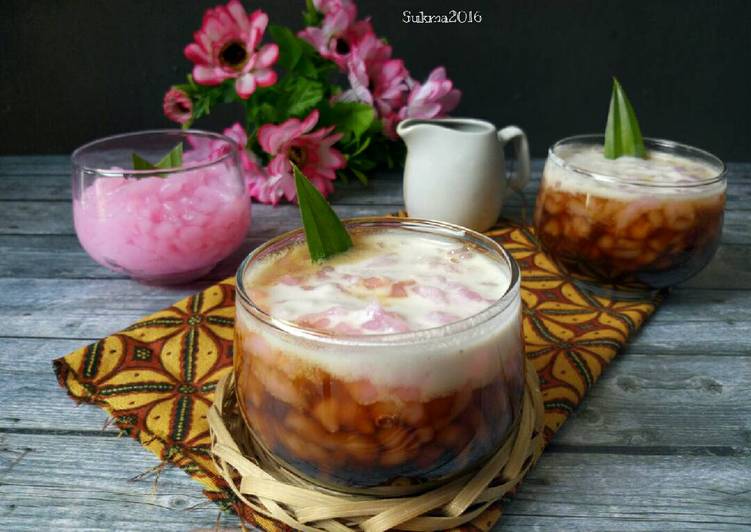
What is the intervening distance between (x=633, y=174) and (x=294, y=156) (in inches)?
25.9

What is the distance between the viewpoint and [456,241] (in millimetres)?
768

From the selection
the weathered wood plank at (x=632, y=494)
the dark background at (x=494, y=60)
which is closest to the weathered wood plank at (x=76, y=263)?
the weathered wood plank at (x=632, y=494)

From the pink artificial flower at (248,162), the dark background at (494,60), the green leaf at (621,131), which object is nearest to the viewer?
the green leaf at (621,131)

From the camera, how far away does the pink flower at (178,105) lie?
1.45m

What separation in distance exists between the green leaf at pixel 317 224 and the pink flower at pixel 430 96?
0.82m

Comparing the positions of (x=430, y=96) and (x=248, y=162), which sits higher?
(x=430, y=96)

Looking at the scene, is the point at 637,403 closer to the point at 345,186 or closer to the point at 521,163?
the point at 521,163

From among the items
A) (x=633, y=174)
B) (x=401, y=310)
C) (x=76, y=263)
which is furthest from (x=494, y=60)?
(x=401, y=310)

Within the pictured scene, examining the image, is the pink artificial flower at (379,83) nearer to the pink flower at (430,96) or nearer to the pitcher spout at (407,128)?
the pink flower at (430,96)

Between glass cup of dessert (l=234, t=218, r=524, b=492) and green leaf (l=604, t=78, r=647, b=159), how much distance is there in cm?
50

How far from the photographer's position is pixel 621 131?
1118mm

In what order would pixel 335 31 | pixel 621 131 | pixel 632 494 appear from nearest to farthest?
pixel 632 494
pixel 621 131
pixel 335 31

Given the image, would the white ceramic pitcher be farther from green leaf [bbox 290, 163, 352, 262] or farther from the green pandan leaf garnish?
green leaf [bbox 290, 163, 352, 262]

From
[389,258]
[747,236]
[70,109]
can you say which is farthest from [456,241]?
[70,109]
